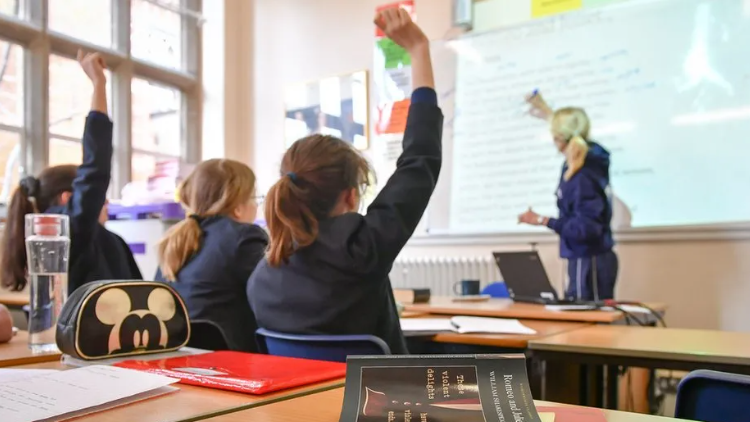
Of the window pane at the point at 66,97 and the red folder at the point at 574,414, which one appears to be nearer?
the red folder at the point at 574,414

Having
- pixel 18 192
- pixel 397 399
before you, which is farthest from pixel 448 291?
pixel 397 399

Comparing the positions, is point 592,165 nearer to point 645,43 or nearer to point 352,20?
point 645,43

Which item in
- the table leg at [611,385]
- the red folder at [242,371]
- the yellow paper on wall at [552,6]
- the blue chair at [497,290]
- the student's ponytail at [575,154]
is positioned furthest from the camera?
the yellow paper on wall at [552,6]

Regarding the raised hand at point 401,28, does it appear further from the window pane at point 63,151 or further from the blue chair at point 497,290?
the window pane at point 63,151

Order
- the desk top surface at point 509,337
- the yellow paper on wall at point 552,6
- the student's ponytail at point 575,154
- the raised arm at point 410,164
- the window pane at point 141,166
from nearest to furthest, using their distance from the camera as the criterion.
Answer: the raised arm at point 410,164 → the desk top surface at point 509,337 → the student's ponytail at point 575,154 → the yellow paper on wall at point 552,6 → the window pane at point 141,166

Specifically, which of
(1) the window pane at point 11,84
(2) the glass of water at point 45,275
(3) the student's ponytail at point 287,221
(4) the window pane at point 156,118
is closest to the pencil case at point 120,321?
(2) the glass of water at point 45,275

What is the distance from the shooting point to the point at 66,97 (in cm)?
422

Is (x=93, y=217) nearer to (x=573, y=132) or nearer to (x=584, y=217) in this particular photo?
(x=584, y=217)

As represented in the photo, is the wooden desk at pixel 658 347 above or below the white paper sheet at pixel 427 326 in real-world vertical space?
above

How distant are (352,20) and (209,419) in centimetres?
444

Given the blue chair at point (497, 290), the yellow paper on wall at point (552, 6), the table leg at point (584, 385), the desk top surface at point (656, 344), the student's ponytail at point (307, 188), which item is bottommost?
the table leg at point (584, 385)

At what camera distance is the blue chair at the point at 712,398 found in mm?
857

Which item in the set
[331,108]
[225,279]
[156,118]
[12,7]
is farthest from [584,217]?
[12,7]

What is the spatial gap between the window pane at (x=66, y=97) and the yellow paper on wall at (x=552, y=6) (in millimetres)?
2924
